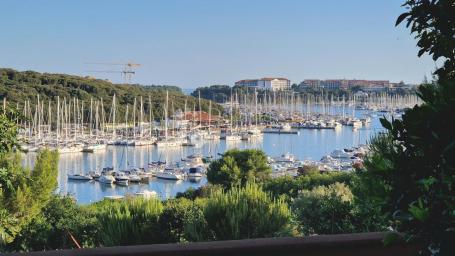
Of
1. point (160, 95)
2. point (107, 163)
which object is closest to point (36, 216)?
point (107, 163)

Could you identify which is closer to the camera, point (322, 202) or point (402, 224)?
point (402, 224)

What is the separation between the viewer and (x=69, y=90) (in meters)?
61.4

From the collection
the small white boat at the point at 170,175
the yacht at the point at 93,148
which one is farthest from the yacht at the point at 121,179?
the yacht at the point at 93,148

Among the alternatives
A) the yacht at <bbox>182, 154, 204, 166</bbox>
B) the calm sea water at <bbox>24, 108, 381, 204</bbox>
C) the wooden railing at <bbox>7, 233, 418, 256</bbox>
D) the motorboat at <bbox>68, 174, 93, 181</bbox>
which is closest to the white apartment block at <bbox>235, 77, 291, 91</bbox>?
the calm sea water at <bbox>24, 108, 381, 204</bbox>

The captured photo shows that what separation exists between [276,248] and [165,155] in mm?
48774

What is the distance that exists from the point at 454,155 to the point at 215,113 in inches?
2997

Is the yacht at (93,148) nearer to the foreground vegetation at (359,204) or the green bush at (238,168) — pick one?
the green bush at (238,168)

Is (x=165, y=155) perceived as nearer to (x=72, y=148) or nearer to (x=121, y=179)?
(x=72, y=148)

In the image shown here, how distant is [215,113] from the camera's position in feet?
253

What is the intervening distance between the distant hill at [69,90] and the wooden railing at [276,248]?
5030 cm

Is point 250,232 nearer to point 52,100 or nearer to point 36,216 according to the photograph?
point 36,216

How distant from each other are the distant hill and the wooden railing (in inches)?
1980

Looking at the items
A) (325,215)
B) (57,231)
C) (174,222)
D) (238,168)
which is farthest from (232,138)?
(174,222)

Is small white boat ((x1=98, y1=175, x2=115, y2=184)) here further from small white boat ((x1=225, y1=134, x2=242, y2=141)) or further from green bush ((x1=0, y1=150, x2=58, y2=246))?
small white boat ((x1=225, y1=134, x2=242, y2=141))
